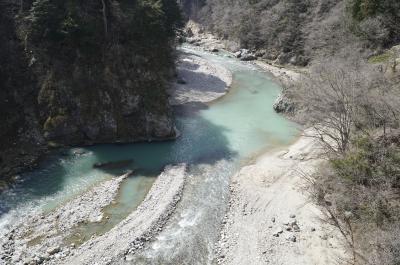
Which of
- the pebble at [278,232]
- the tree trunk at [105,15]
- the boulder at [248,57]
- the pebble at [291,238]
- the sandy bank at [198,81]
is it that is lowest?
the pebble at [278,232]

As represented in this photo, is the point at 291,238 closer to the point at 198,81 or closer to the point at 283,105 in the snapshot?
the point at 283,105

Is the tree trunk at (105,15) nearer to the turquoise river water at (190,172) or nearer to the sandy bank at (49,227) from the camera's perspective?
the turquoise river water at (190,172)

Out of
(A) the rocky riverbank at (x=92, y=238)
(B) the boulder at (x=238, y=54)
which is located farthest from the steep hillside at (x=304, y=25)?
(A) the rocky riverbank at (x=92, y=238)

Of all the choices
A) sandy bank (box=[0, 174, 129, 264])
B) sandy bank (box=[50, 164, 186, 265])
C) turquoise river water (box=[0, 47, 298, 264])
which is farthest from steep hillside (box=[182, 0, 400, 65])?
sandy bank (box=[0, 174, 129, 264])

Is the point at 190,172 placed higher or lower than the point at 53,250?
higher

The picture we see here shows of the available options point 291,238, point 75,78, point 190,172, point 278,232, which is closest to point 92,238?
point 190,172

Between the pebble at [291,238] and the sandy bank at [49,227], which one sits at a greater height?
the pebble at [291,238]
